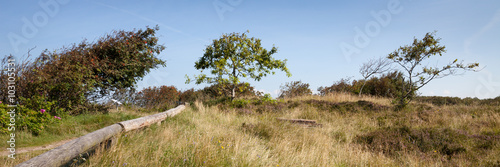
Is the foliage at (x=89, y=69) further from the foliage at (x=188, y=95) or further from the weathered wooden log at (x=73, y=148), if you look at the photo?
the foliage at (x=188, y=95)

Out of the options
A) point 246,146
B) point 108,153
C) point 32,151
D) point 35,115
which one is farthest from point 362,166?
point 35,115

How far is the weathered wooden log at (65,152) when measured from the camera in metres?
3.29

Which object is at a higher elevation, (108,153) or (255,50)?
(255,50)

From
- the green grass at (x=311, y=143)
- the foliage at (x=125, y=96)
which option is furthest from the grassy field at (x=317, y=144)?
the foliage at (x=125, y=96)

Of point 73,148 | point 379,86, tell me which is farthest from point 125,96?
point 379,86

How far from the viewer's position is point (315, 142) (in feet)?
21.3

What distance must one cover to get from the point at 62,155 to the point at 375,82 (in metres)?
22.0

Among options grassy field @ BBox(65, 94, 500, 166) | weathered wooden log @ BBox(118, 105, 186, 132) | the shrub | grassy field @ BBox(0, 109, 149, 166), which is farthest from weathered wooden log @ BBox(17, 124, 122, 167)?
the shrub

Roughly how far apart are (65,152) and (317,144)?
5.11 meters

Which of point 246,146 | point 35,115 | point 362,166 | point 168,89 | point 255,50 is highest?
point 255,50

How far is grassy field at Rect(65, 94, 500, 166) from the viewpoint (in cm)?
428

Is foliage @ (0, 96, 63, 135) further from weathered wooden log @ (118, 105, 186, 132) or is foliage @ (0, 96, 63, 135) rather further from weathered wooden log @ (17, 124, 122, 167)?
weathered wooden log @ (17, 124, 122, 167)

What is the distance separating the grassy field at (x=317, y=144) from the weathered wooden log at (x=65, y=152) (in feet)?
0.81

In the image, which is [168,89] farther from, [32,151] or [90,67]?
[32,151]
